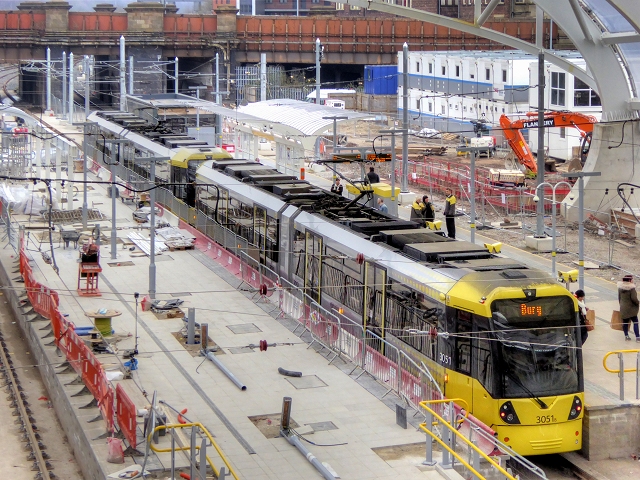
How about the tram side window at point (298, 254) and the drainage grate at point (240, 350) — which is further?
the tram side window at point (298, 254)

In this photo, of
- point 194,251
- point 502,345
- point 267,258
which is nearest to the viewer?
point 502,345

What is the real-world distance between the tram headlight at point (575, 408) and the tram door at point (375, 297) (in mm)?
4067

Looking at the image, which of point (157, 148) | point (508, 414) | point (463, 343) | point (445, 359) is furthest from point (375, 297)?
point (157, 148)

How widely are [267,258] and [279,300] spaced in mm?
2322

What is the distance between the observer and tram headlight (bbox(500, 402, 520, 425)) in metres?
17.1

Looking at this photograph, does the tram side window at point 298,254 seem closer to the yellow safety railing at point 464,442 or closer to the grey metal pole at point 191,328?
the grey metal pole at point 191,328

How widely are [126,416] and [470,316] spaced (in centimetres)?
552

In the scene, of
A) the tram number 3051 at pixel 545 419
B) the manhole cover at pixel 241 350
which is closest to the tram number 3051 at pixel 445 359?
the tram number 3051 at pixel 545 419

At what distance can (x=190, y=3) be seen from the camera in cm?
13150

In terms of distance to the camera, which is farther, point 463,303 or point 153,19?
point 153,19

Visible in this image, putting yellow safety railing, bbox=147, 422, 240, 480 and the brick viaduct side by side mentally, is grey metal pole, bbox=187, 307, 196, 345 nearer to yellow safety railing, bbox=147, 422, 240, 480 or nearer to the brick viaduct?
yellow safety railing, bbox=147, 422, 240, 480

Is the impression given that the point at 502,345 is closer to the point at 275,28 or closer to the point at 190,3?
the point at 275,28

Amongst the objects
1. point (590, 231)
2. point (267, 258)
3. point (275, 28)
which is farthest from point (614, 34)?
point (275, 28)

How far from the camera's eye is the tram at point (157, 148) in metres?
37.6
